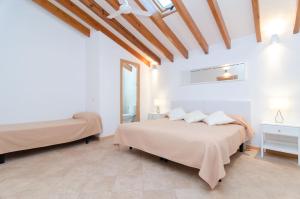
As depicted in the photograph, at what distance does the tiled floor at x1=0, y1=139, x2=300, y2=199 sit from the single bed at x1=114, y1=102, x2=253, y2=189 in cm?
26

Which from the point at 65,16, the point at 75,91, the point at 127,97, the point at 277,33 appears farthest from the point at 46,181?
the point at 277,33

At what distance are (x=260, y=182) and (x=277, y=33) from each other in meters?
2.92

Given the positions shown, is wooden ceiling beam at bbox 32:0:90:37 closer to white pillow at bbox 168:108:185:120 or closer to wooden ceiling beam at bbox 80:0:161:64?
wooden ceiling beam at bbox 80:0:161:64

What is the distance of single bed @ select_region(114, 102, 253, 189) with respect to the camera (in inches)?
79.1

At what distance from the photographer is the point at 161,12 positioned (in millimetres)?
3697

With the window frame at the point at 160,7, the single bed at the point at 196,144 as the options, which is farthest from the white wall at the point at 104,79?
the window frame at the point at 160,7

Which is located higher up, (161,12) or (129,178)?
(161,12)

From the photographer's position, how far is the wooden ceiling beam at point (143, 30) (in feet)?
11.2

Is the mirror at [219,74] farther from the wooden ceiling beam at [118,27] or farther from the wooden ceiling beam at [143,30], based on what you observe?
the wooden ceiling beam at [118,27]

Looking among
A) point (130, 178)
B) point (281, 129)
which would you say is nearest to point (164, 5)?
point (281, 129)

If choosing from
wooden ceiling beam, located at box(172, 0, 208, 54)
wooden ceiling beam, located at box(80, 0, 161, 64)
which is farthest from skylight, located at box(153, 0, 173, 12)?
wooden ceiling beam, located at box(80, 0, 161, 64)

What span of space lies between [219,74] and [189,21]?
1600 millimetres

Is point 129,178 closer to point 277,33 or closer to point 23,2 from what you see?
point 277,33

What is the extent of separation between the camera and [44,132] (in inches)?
127
